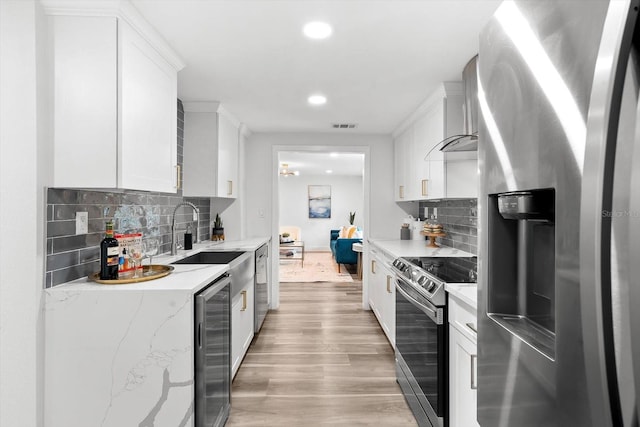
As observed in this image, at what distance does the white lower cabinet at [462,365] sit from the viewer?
4.94 ft

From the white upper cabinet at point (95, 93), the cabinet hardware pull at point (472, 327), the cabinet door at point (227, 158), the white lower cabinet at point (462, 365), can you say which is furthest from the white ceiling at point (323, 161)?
the cabinet hardware pull at point (472, 327)

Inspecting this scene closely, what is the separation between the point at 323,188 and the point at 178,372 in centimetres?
931

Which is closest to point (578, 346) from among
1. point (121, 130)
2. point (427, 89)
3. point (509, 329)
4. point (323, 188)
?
point (509, 329)

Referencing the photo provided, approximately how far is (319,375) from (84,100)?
2.38 m

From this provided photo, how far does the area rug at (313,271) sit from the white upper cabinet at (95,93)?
187 inches

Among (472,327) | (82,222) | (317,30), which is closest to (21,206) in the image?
(82,222)

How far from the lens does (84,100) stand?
5.36ft

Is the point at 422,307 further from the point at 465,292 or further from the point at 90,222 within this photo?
the point at 90,222

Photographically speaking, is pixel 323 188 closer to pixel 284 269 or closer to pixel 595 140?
pixel 284 269

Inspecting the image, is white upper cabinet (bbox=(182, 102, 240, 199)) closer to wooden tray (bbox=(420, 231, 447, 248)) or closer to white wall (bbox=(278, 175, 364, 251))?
wooden tray (bbox=(420, 231, 447, 248))

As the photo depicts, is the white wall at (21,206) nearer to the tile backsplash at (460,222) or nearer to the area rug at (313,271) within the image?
the tile backsplash at (460,222)

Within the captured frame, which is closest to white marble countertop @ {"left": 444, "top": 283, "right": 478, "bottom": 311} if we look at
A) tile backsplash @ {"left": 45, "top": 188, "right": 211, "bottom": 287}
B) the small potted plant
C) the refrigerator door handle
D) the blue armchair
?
the refrigerator door handle

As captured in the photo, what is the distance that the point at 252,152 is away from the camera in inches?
176

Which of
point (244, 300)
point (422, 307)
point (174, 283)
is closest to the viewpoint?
point (174, 283)
